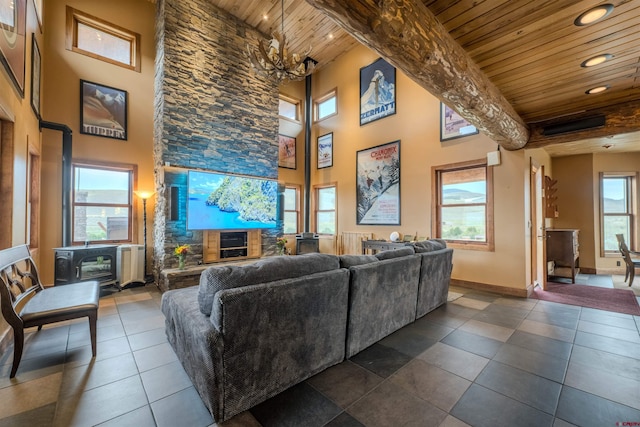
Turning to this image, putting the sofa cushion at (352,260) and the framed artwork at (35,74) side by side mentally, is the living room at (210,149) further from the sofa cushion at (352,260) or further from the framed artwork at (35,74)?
the sofa cushion at (352,260)

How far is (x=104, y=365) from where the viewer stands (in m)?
2.10

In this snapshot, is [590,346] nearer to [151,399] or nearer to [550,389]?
[550,389]

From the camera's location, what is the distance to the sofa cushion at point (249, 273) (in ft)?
5.14

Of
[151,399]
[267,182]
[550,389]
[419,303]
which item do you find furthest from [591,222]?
[151,399]

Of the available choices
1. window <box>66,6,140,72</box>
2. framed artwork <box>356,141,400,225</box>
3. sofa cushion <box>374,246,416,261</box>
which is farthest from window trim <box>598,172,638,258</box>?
window <box>66,6,140,72</box>

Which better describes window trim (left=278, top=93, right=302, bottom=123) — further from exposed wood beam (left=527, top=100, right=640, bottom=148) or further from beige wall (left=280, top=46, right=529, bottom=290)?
exposed wood beam (left=527, top=100, right=640, bottom=148)

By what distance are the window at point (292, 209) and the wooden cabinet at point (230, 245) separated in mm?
1671

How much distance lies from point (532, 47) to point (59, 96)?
21.0 ft

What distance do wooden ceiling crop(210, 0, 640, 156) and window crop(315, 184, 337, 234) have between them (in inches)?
172

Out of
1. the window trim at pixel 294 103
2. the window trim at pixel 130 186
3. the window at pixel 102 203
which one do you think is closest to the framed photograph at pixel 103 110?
the window trim at pixel 130 186

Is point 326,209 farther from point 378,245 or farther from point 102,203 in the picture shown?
point 102,203

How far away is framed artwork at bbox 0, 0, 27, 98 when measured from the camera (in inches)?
88.7

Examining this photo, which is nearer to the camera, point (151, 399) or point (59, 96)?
point (151, 399)

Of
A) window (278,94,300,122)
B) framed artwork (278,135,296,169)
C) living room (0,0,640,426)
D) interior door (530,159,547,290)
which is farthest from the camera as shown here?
window (278,94,300,122)
